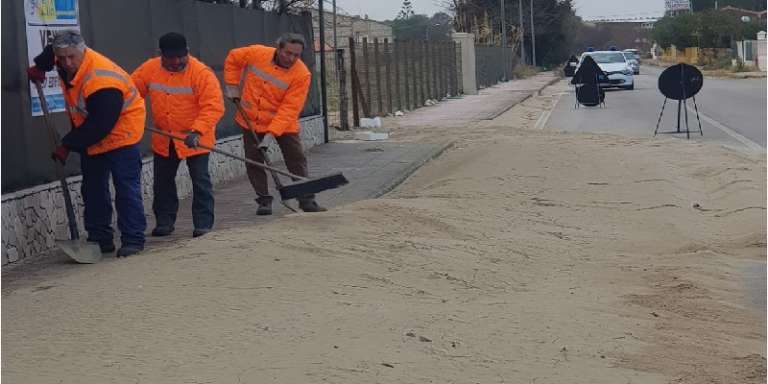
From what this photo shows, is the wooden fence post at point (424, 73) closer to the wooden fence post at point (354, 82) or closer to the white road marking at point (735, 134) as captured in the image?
the white road marking at point (735, 134)

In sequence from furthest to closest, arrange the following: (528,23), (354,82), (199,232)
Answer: (528,23) → (354,82) → (199,232)

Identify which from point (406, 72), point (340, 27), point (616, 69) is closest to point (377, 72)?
point (406, 72)

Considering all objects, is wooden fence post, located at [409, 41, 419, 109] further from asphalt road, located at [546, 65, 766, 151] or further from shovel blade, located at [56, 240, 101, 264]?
shovel blade, located at [56, 240, 101, 264]

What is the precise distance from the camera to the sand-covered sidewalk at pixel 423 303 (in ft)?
17.7

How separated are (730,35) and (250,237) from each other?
84320 mm

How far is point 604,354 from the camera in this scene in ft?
18.9

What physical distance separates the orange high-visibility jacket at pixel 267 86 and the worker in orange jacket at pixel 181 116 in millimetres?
914

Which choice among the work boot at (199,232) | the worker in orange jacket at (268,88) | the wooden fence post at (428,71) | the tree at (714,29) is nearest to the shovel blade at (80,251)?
the work boot at (199,232)

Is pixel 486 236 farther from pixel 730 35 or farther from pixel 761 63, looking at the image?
Answer: pixel 730 35

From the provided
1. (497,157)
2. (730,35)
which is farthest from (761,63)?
(497,157)

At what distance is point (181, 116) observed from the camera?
9.48m

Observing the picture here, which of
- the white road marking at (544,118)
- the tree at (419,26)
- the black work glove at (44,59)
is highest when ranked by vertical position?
the tree at (419,26)

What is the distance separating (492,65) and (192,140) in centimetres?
4751

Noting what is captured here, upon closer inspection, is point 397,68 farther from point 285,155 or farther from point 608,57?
point 285,155
